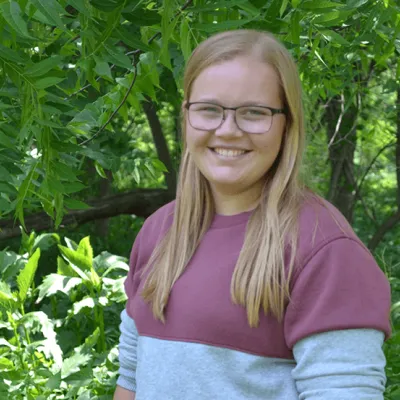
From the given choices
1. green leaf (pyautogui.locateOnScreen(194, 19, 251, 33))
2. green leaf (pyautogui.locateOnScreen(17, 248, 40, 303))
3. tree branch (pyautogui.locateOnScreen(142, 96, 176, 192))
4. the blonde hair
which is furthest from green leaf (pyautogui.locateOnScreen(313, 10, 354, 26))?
tree branch (pyautogui.locateOnScreen(142, 96, 176, 192))

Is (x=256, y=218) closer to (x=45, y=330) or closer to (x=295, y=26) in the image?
(x=295, y=26)

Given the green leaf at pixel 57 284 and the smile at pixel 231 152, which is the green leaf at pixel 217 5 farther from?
the green leaf at pixel 57 284

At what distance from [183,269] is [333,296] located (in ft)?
1.22

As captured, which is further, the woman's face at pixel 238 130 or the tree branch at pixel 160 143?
the tree branch at pixel 160 143

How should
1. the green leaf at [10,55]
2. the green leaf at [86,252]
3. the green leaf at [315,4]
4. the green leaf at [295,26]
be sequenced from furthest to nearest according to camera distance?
the green leaf at [86,252], the green leaf at [295,26], the green leaf at [315,4], the green leaf at [10,55]

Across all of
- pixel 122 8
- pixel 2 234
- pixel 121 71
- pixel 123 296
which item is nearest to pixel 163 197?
pixel 2 234

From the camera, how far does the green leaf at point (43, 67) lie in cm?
188

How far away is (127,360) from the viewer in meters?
2.06

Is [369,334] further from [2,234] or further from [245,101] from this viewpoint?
[2,234]

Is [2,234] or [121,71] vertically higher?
[121,71]

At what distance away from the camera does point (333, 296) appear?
154 cm

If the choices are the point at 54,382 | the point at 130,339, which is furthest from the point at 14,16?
the point at 54,382

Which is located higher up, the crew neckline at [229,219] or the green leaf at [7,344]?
the crew neckline at [229,219]

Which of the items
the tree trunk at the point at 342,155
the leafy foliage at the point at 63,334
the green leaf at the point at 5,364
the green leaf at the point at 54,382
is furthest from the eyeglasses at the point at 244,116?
the tree trunk at the point at 342,155
